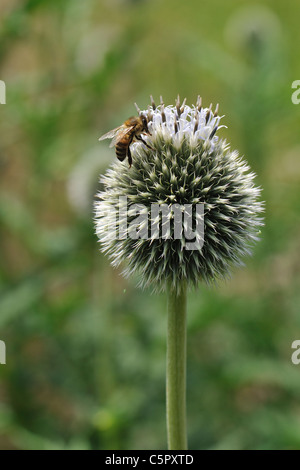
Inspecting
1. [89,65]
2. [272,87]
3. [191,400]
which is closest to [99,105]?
[89,65]

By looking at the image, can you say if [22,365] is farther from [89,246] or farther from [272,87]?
[272,87]

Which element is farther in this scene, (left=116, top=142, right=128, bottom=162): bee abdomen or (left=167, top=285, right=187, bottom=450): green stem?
(left=116, top=142, right=128, bottom=162): bee abdomen
